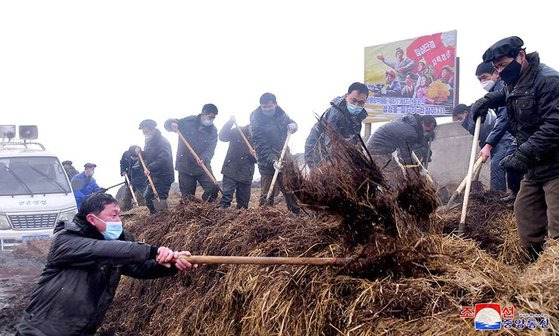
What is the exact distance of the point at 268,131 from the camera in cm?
787

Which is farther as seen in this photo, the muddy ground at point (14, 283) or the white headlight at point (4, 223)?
the white headlight at point (4, 223)

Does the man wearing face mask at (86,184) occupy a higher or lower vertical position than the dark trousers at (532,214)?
lower

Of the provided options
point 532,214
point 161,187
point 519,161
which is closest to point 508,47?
point 519,161

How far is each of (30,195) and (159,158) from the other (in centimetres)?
299

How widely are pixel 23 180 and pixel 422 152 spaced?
8093mm

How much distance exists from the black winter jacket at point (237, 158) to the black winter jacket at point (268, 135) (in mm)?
541

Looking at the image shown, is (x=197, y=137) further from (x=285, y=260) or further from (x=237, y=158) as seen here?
(x=285, y=260)

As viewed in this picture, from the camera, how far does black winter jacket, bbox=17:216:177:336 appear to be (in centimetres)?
365

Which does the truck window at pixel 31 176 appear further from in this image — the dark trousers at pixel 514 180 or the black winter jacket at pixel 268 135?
the dark trousers at pixel 514 180

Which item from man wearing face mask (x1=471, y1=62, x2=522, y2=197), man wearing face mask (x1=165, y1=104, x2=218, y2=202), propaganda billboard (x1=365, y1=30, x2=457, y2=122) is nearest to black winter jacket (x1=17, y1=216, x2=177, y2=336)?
man wearing face mask (x1=471, y1=62, x2=522, y2=197)

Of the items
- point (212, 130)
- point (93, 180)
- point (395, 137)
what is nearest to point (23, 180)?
point (93, 180)

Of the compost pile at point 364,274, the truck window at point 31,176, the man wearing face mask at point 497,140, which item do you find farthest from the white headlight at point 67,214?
the man wearing face mask at point 497,140

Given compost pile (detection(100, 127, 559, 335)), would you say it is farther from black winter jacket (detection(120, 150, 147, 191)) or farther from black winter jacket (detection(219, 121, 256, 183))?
black winter jacket (detection(120, 150, 147, 191))

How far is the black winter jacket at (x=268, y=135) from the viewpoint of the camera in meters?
7.74
